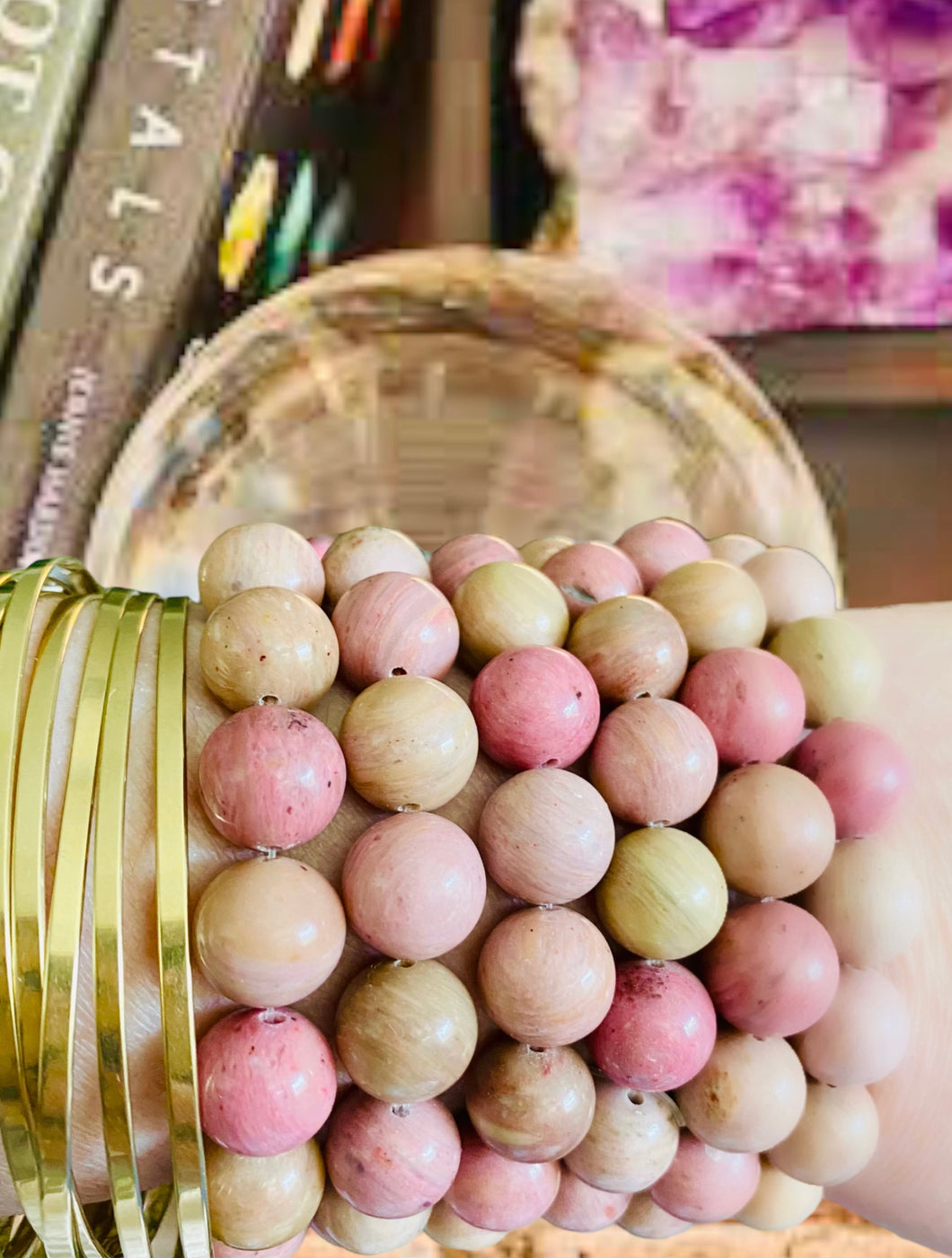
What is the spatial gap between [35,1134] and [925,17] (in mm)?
991

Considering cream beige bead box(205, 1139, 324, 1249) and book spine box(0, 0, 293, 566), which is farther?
book spine box(0, 0, 293, 566)

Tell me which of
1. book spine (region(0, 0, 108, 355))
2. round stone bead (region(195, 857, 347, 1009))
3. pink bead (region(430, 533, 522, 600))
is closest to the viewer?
Answer: round stone bead (region(195, 857, 347, 1009))

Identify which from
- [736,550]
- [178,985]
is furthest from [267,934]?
[736,550]

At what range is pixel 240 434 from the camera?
2.39ft

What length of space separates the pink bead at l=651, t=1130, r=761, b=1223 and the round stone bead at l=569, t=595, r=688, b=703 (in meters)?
0.15

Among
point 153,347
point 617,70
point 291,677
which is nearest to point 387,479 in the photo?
point 153,347

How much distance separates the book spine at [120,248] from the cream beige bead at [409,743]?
593 millimetres

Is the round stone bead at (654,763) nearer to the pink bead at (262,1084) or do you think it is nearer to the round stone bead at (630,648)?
the round stone bead at (630,648)

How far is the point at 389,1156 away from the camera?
0.92 ft

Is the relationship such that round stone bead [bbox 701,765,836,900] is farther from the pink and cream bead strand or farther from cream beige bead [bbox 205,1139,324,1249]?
cream beige bead [bbox 205,1139,324,1249]

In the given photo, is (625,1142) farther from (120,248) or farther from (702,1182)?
(120,248)

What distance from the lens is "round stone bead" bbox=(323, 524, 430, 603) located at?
34 cm

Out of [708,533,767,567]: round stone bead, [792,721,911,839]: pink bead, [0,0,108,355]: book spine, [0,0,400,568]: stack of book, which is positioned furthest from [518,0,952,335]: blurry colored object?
[792,721,911,839]: pink bead

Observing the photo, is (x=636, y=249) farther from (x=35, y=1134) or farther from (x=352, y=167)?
(x=35, y=1134)
